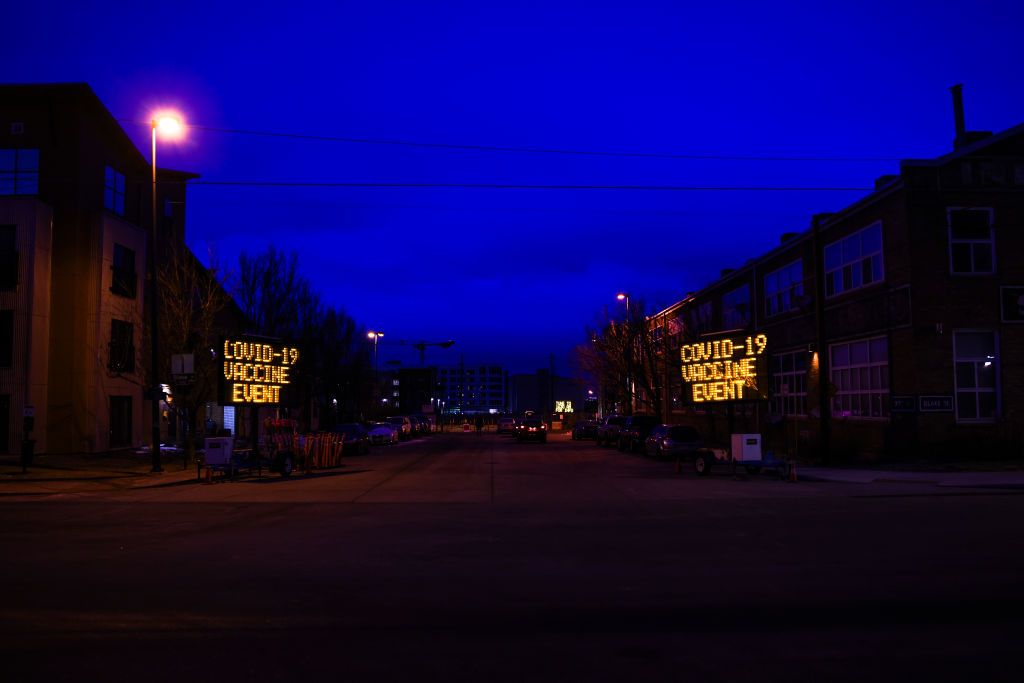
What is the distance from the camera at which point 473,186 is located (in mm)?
29500

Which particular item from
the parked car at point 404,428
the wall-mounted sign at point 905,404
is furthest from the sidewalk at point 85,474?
the parked car at point 404,428

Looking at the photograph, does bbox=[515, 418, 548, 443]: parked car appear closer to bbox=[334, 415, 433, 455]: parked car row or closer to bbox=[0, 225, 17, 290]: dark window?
bbox=[334, 415, 433, 455]: parked car row

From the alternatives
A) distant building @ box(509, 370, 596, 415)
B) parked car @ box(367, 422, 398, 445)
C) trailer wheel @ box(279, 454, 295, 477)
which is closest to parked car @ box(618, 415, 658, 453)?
parked car @ box(367, 422, 398, 445)

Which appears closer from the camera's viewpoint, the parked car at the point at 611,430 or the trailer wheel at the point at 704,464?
the trailer wheel at the point at 704,464

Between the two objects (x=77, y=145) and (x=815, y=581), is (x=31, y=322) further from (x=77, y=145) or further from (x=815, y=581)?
(x=815, y=581)

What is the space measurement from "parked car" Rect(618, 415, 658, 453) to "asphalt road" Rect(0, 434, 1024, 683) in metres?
23.2

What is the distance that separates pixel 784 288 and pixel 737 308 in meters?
7.17

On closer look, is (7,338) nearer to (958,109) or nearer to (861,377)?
(861,377)

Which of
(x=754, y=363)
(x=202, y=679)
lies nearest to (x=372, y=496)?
(x=202, y=679)

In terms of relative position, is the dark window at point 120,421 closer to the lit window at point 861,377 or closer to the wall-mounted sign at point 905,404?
the lit window at point 861,377

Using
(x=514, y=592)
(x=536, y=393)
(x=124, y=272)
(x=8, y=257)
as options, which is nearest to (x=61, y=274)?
(x=8, y=257)

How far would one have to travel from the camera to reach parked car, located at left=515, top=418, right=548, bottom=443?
2255 inches

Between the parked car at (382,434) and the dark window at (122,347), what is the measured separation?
1704 cm

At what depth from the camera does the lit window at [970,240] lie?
28.1 metres
